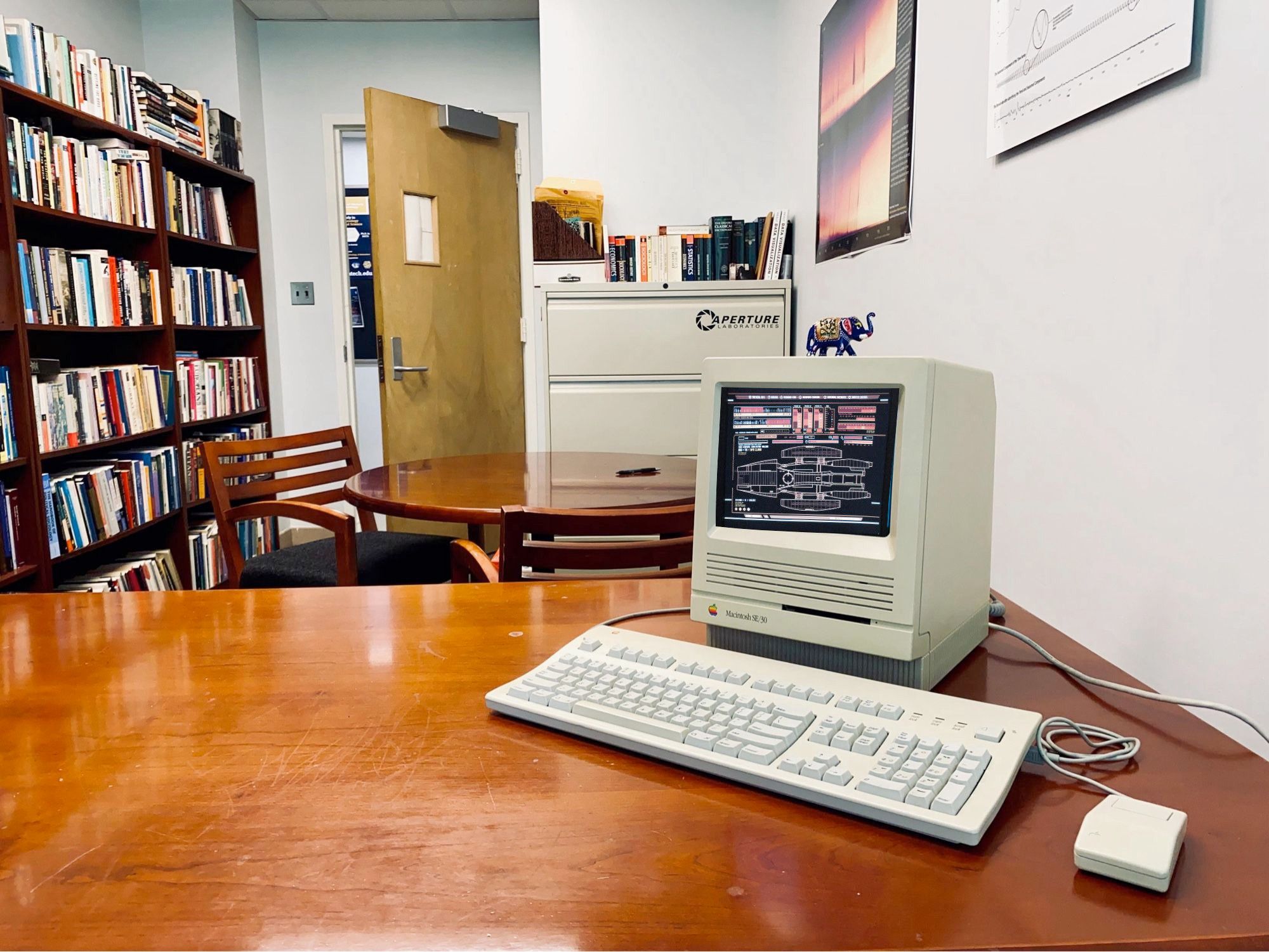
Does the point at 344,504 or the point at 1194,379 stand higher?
the point at 1194,379

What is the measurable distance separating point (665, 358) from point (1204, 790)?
268 centimetres

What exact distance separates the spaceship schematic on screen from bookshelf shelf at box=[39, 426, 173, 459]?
109 inches

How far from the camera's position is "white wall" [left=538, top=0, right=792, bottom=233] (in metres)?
Answer: 3.56

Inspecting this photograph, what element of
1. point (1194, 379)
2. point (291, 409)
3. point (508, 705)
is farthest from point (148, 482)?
point (1194, 379)

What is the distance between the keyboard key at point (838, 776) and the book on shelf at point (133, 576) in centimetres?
294

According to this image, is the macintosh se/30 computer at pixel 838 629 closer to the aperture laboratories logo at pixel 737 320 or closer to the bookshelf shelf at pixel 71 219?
the aperture laboratories logo at pixel 737 320

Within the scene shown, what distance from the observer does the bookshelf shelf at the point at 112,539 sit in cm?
287

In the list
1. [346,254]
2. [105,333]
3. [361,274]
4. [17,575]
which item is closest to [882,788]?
[17,575]

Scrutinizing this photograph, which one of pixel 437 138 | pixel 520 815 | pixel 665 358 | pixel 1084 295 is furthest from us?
pixel 437 138

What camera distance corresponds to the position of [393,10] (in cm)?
428

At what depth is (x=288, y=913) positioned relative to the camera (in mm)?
490

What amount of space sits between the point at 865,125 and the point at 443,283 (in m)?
2.50

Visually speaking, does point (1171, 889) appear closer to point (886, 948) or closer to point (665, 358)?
point (886, 948)

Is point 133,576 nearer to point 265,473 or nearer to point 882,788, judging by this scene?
point 265,473
